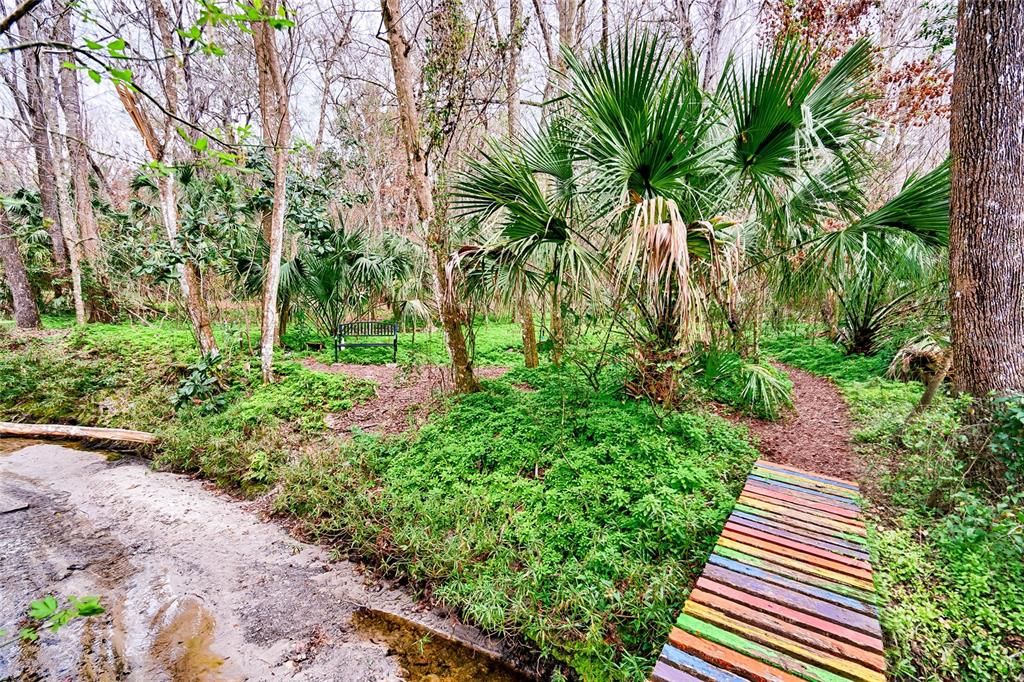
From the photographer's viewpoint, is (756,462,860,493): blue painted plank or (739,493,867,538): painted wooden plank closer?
(739,493,867,538): painted wooden plank

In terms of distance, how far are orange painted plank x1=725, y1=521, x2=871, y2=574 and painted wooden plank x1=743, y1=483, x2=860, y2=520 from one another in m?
0.46

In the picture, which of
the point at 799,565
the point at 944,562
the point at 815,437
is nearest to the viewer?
the point at 799,565

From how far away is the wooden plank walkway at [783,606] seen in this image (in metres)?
1.70

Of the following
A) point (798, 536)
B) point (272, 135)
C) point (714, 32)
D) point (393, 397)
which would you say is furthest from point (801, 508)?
point (714, 32)

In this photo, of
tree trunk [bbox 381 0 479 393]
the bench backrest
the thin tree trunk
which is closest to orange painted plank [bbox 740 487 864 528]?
tree trunk [bbox 381 0 479 393]

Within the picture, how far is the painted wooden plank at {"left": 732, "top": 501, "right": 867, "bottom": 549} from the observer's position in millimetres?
2408

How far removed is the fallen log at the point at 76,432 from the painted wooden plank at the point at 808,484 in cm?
608

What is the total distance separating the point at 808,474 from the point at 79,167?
12.5 metres

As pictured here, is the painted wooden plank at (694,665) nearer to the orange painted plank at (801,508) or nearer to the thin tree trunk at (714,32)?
the orange painted plank at (801,508)

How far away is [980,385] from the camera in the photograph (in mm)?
2732

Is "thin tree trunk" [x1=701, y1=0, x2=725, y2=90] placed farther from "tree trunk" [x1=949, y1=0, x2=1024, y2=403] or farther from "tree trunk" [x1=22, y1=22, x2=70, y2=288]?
"tree trunk" [x1=22, y1=22, x2=70, y2=288]

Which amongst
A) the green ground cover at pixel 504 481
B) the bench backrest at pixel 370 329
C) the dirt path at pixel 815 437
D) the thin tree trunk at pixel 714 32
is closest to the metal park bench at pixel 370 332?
the bench backrest at pixel 370 329

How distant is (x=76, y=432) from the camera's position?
4.96 metres

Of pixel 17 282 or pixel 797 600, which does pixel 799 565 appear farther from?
pixel 17 282
